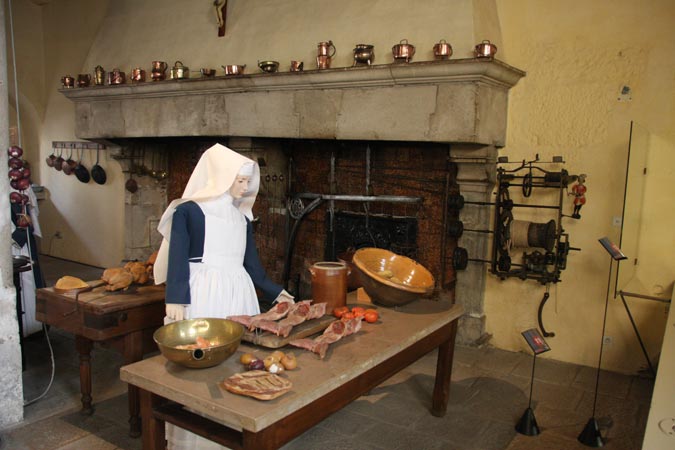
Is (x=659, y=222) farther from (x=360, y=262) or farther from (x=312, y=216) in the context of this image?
(x=312, y=216)

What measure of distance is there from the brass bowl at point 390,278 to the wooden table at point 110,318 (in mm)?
1169

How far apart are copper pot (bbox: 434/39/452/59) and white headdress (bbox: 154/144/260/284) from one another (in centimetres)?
168

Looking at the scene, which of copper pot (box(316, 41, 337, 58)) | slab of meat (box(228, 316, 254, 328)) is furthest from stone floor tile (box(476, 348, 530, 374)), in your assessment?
copper pot (box(316, 41, 337, 58))

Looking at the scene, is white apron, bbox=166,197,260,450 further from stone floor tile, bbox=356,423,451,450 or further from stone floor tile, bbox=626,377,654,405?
stone floor tile, bbox=626,377,654,405

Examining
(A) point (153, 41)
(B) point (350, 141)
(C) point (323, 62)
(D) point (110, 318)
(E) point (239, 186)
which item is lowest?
(D) point (110, 318)

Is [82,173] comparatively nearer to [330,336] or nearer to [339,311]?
[339,311]

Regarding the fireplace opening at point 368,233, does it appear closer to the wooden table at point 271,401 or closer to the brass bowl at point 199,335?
the wooden table at point 271,401

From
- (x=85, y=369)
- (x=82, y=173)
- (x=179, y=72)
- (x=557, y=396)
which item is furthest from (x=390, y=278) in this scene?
(x=82, y=173)

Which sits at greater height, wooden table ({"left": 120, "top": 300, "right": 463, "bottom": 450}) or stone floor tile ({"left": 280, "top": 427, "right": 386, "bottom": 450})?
wooden table ({"left": 120, "top": 300, "right": 463, "bottom": 450})

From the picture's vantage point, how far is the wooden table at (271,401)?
72.4 inches

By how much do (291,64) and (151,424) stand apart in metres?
3.20

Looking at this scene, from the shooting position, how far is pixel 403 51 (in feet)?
13.1

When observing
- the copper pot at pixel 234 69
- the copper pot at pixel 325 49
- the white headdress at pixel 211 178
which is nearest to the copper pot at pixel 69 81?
the copper pot at pixel 234 69

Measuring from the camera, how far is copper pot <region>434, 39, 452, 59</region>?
3867mm
